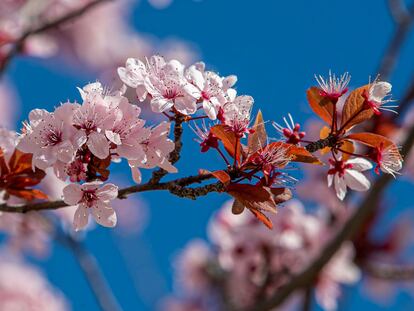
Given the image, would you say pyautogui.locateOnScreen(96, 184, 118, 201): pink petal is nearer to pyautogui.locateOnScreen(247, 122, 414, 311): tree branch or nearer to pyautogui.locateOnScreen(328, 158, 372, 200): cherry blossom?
pyautogui.locateOnScreen(328, 158, 372, 200): cherry blossom

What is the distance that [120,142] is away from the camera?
4.78 ft

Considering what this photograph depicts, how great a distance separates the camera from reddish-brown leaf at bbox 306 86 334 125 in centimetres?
159

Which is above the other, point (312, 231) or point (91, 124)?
point (91, 124)

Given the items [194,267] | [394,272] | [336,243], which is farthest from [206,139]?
[194,267]

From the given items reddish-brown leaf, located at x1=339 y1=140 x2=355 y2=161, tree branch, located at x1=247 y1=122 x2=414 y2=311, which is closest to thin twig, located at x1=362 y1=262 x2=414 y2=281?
tree branch, located at x1=247 y1=122 x2=414 y2=311

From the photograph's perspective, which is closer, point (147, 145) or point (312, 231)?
point (147, 145)

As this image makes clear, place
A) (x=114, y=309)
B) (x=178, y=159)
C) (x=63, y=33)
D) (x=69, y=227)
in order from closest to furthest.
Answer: (x=178, y=159), (x=114, y=309), (x=69, y=227), (x=63, y=33)

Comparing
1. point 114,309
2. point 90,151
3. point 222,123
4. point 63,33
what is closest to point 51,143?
point 90,151

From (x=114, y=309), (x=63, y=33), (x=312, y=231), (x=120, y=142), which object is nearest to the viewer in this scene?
(x=120, y=142)

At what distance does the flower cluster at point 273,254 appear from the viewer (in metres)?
3.67

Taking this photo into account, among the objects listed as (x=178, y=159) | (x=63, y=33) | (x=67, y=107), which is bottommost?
(x=63, y=33)

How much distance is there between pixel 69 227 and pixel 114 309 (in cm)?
59

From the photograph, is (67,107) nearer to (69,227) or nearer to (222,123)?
(222,123)

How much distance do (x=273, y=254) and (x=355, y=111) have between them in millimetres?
2258
